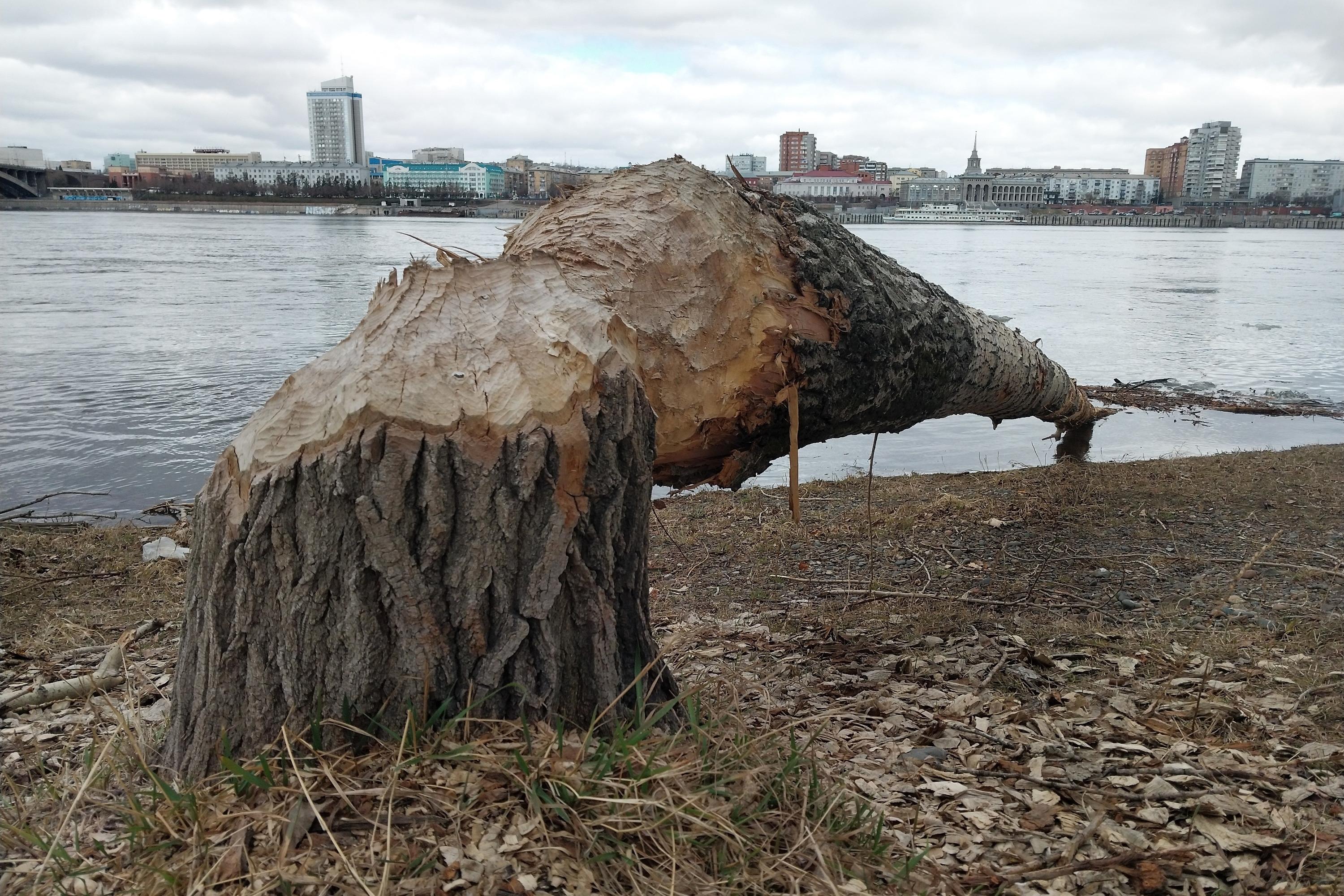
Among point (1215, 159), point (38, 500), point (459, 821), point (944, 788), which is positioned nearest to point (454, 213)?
point (38, 500)

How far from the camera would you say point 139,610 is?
4336 mm

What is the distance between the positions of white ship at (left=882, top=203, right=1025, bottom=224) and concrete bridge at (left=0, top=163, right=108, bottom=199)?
261 ft

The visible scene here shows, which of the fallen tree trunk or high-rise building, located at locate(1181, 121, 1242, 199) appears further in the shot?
high-rise building, located at locate(1181, 121, 1242, 199)

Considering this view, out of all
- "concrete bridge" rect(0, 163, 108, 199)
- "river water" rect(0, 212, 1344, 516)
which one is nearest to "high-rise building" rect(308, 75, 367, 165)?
"concrete bridge" rect(0, 163, 108, 199)

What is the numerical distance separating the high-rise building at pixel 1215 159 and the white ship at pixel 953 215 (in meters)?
37.1

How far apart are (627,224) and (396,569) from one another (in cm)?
161

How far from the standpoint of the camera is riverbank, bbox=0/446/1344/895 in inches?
69.3

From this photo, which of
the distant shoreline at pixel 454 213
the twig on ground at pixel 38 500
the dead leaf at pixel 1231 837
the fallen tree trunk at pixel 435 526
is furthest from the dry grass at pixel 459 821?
the distant shoreline at pixel 454 213

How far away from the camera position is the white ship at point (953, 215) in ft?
301

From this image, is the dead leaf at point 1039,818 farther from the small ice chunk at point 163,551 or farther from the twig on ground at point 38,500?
the twig on ground at point 38,500

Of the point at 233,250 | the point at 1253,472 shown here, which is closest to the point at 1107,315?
the point at 1253,472

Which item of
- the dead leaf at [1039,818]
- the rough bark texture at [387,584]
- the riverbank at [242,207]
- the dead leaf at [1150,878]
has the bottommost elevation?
the dead leaf at [1039,818]

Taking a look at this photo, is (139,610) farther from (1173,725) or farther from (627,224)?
(1173,725)

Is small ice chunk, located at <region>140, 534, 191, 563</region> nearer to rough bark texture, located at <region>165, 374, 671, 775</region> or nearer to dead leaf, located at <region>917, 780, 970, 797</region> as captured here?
rough bark texture, located at <region>165, 374, 671, 775</region>
